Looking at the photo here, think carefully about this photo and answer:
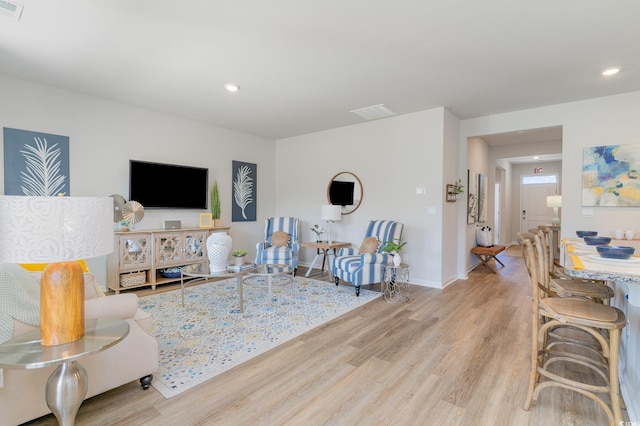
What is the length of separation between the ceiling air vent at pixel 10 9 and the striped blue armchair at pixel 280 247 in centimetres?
351

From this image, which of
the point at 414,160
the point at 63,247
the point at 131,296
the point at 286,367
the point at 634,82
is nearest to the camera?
the point at 63,247

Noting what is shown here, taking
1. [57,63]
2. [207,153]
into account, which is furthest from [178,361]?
[207,153]

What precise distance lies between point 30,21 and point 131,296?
91.4 inches

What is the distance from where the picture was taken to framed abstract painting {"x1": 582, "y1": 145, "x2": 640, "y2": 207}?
3.78 m

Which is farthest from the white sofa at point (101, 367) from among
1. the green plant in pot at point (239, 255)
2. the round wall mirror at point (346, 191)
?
the round wall mirror at point (346, 191)

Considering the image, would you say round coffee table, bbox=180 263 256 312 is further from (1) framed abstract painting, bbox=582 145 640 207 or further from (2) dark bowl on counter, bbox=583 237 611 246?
(1) framed abstract painting, bbox=582 145 640 207

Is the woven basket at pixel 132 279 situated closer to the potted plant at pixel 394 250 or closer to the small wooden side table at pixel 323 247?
the small wooden side table at pixel 323 247

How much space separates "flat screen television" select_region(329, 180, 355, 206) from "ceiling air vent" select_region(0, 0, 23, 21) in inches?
170

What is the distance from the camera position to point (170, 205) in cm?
476

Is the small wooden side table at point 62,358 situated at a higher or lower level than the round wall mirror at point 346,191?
lower

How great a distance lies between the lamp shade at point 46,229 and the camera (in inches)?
44.1

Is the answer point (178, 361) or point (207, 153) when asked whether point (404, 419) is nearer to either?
point (178, 361)

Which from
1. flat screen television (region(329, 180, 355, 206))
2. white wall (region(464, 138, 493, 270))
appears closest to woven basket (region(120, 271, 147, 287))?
flat screen television (region(329, 180, 355, 206))

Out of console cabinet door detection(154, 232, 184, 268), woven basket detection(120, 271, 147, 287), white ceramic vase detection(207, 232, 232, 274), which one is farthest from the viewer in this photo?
console cabinet door detection(154, 232, 184, 268)
